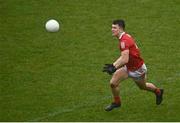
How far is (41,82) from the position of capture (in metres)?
14.3

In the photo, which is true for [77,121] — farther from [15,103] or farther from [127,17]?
[127,17]

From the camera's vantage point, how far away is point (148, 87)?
41.3ft

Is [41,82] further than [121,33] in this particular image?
Yes

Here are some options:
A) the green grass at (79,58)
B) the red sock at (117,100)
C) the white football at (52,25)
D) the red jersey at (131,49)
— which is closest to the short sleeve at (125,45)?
the red jersey at (131,49)

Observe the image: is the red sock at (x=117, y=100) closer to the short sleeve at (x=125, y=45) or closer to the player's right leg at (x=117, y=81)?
the player's right leg at (x=117, y=81)

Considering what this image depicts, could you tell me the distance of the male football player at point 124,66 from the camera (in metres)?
11.9

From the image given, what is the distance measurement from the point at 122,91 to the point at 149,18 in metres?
5.12

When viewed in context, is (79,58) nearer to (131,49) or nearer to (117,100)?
(117,100)

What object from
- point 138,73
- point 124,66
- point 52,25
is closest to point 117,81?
point 124,66

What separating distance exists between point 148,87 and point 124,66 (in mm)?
760

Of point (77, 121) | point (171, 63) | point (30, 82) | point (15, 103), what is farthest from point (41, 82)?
point (171, 63)

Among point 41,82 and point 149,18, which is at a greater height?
point 149,18

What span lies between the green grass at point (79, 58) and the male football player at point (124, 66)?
556 mm

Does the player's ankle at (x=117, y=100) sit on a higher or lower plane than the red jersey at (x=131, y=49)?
lower
